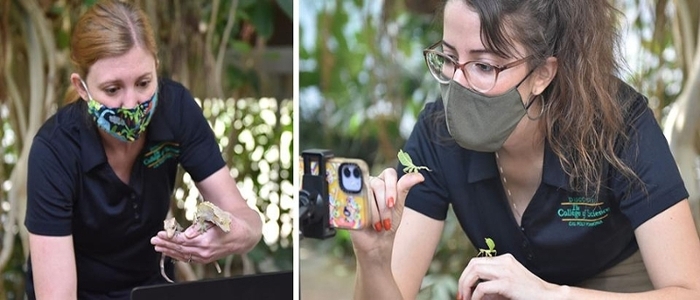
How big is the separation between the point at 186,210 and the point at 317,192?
1.45m

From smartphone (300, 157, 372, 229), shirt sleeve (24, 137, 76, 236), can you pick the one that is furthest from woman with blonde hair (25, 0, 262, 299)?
smartphone (300, 157, 372, 229)

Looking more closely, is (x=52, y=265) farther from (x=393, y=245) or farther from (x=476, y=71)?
(x=476, y=71)

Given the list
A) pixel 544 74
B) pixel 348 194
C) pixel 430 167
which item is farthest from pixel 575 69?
pixel 348 194

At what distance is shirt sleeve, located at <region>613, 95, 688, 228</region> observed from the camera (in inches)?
64.0

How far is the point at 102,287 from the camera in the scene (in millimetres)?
2160

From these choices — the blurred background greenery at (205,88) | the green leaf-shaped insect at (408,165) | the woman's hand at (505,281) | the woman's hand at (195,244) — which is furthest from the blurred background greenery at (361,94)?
the woman's hand at (505,281)

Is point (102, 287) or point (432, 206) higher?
point (432, 206)

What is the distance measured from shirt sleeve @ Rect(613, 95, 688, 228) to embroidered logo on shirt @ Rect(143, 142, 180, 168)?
36.5 inches

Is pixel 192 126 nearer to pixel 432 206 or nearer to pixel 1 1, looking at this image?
pixel 432 206

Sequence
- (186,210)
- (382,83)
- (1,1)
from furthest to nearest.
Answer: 1. (382,83)
2. (186,210)
3. (1,1)

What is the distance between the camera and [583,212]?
169 cm

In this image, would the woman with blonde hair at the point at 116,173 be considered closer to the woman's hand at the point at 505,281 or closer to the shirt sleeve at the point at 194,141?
the shirt sleeve at the point at 194,141

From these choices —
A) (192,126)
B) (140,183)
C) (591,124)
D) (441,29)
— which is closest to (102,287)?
(140,183)

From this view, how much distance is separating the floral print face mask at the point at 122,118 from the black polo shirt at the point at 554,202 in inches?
20.4
